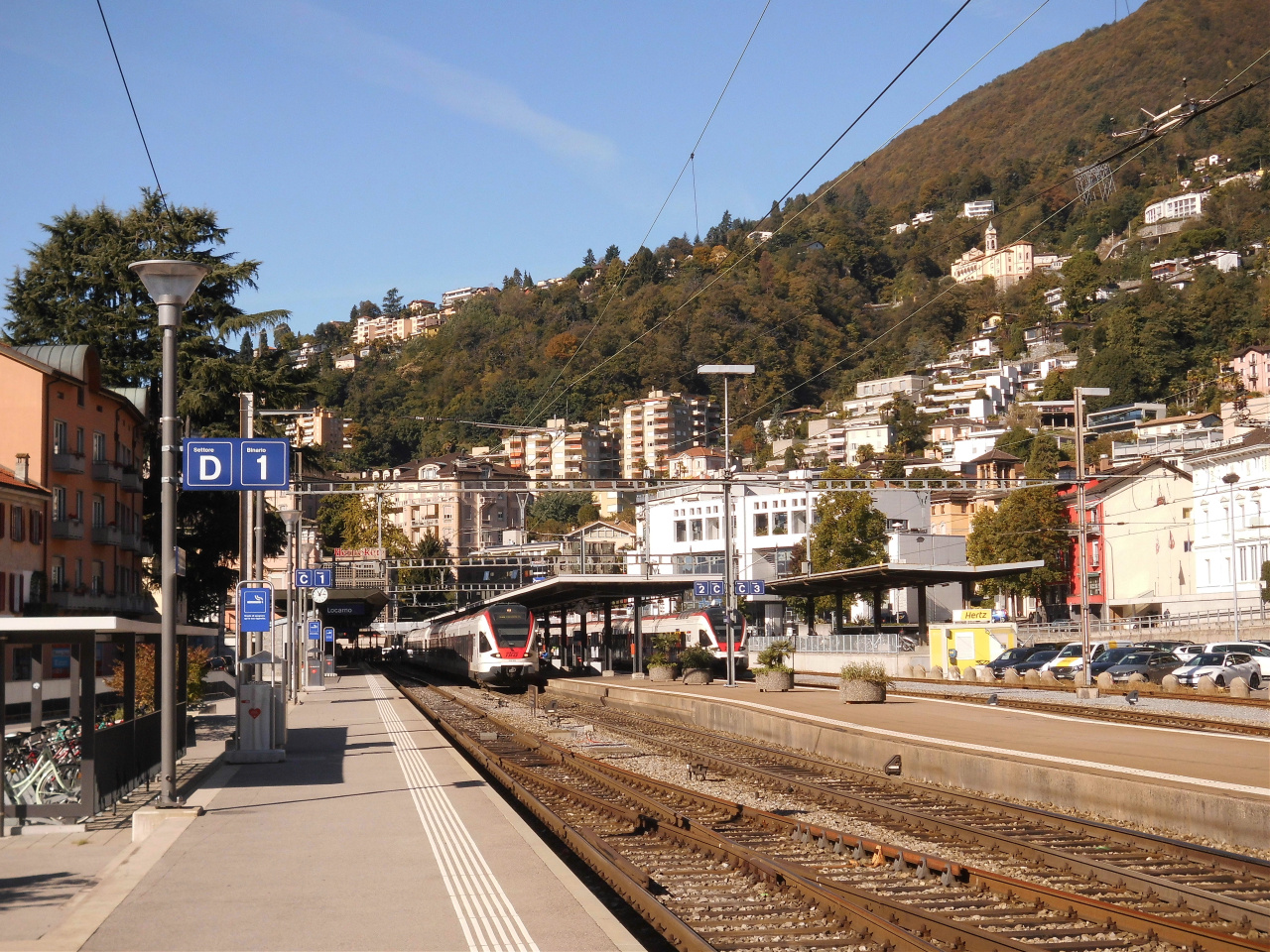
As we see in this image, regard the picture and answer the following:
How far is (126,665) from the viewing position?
15438mm

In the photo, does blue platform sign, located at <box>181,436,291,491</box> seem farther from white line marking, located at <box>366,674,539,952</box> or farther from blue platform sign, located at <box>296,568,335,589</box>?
blue platform sign, located at <box>296,568,335,589</box>

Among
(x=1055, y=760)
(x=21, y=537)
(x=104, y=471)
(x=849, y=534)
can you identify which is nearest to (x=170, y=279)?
(x=1055, y=760)

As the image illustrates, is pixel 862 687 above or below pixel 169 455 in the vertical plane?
below

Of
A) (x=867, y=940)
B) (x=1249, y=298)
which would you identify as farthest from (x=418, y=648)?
(x=1249, y=298)

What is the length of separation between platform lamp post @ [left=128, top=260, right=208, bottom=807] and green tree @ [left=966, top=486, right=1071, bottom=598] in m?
75.5

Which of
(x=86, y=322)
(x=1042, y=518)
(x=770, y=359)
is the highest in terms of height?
(x=770, y=359)

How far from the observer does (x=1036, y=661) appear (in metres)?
47.2

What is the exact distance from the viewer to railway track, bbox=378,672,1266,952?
29.5 ft

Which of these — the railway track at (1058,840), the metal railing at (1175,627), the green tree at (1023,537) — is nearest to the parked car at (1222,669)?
the metal railing at (1175,627)

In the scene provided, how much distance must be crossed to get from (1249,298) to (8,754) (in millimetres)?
175824

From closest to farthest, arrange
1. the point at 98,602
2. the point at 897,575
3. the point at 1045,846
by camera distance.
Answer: the point at 1045,846, the point at 897,575, the point at 98,602

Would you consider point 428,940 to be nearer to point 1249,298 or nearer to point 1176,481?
point 1176,481

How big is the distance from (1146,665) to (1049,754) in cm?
2606

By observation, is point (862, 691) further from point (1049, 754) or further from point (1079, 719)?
point (1049, 754)
